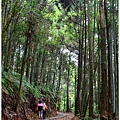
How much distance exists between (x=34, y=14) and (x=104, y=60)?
299 centimetres

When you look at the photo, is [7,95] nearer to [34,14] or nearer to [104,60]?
[34,14]

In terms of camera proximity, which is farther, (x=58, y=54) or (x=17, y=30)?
(x=58, y=54)

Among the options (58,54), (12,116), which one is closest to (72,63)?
(58,54)

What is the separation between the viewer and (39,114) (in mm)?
9133

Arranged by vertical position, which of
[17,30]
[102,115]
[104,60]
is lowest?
[102,115]

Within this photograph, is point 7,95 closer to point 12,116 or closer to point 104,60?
point 12,116

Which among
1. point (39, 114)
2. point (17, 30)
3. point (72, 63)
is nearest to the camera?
point (17, 30)

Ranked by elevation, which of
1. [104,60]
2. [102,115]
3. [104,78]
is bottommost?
[102,115]

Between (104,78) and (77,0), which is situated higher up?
(77,0)

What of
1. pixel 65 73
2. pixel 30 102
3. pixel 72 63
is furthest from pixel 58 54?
pixel 30 102

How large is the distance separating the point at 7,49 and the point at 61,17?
169 inches

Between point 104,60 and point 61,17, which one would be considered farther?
point 61,17

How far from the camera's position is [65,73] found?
20.7 m

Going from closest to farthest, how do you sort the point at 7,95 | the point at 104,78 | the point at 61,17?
1. the point at 104,78
2. the point at 7,95
3. the point at 61,17
